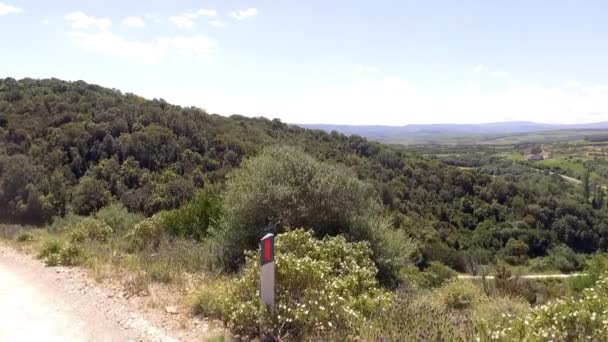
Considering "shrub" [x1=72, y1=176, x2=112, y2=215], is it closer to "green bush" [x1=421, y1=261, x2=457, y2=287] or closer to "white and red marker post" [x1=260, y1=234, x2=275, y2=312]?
"green bush" [x1=421, y1=261, x2=457, y2=287]

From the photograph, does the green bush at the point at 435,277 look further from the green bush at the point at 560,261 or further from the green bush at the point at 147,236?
the green bush at the point at 560,261

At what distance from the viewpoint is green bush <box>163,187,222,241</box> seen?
1133 centimetres

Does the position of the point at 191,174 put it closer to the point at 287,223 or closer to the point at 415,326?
the point at 287,223

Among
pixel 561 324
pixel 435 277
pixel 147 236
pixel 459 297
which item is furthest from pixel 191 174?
pixel 561 324

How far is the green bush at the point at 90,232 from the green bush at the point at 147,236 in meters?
0.48

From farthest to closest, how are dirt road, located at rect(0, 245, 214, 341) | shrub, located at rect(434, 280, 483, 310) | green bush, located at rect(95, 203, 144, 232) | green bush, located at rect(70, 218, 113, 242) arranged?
green bush, located at rect(95, 203, 144, 232) → green bush, located at rect(70, 218, 113, 242) → shrub, located at rect(434, 280, 483, 310) → dirt road, located at rect(0, 245, 214, 341)

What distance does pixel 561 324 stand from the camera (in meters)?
3.79

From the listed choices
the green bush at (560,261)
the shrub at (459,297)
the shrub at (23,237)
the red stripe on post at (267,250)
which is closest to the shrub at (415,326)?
the red stripe on post at (267,250)

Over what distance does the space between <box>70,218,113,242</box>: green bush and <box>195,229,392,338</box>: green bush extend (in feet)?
16.7

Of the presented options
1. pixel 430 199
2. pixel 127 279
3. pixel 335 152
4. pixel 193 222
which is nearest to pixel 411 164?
pixel 430 199

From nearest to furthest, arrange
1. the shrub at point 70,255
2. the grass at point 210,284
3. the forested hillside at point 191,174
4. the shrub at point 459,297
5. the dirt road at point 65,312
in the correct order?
the grass at point 210,284
the dirt road at point 65,312
the shrub at point 459,297
the shrub at point 70,255
the forested hillside at point 191,174

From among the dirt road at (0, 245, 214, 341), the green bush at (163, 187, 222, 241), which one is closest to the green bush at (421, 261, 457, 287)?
the green bush at (163, 187, 222, 241)

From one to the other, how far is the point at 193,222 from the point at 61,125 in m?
29.1

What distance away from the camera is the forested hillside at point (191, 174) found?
28375mm
